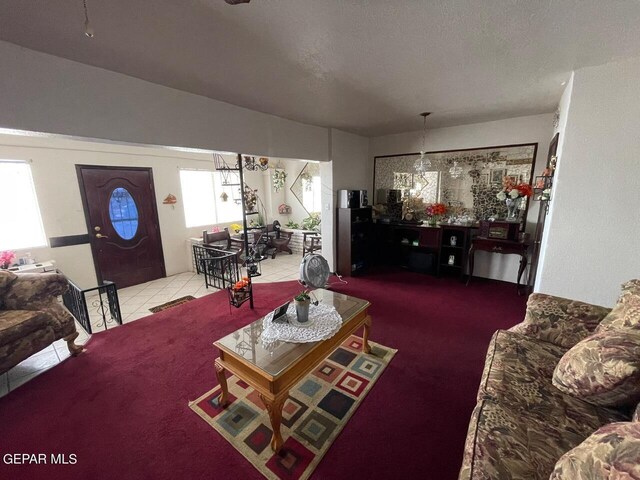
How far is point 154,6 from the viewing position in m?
1.27

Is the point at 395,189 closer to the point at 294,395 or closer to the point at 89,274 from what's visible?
the point at 294,395

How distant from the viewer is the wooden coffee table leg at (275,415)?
4.82ft

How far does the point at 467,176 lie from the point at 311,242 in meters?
3.10

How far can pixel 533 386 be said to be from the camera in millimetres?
1371

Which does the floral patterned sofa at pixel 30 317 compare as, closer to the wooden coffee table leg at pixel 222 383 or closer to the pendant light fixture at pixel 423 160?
the wooden coffee table leg at pixel 222 383

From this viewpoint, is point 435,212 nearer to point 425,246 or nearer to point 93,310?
point 425,246

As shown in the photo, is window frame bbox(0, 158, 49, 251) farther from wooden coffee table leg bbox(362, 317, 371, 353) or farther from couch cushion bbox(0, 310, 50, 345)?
wooden coffee table leg bbox(362, 317, 371, 353)

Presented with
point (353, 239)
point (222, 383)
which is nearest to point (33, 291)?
point (222, 383)

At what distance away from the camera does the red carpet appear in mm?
1464

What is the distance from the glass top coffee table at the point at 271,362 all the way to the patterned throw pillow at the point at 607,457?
118 centimetres

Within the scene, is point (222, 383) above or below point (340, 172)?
below

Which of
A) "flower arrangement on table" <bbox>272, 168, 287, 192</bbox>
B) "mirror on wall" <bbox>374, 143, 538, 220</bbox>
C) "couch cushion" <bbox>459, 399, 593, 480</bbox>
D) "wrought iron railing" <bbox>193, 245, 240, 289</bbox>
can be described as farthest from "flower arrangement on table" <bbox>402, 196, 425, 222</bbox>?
"couch cushion" <bbox>459, 399, 593, 480</bbox>

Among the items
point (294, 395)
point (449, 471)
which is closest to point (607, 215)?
point (449, 471)

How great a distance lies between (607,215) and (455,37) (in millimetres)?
1898
